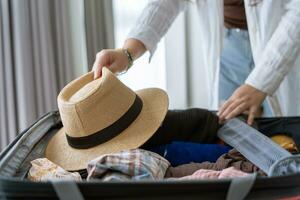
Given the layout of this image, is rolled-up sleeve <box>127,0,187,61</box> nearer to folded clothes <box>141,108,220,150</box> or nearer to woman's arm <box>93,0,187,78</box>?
woman's arm <box>93,0,187,78</box>

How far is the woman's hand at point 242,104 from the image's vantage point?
93 centimetres

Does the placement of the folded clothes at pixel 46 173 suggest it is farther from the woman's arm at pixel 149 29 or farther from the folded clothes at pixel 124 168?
the woman's arm at pixel 149 29

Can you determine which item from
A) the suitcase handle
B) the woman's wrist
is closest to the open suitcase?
the suitcase handle

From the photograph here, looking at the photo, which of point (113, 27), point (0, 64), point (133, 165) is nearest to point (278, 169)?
point (133, 165)

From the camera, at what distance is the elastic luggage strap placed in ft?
2.05

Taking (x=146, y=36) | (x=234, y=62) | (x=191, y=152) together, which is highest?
(x=146, y=36)

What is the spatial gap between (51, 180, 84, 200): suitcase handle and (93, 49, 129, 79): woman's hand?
533mm

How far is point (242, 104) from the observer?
93cm

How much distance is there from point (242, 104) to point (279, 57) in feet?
0.53

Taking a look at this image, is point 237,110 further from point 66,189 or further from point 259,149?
point 66,189

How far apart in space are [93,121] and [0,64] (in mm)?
1060

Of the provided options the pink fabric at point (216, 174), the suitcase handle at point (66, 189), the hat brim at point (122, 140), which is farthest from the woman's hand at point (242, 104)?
the suitcase handle at point (66, 189)

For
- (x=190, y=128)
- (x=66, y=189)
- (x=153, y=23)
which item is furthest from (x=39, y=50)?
(x=66, y=189)

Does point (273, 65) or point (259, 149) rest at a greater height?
point (273, 65)
